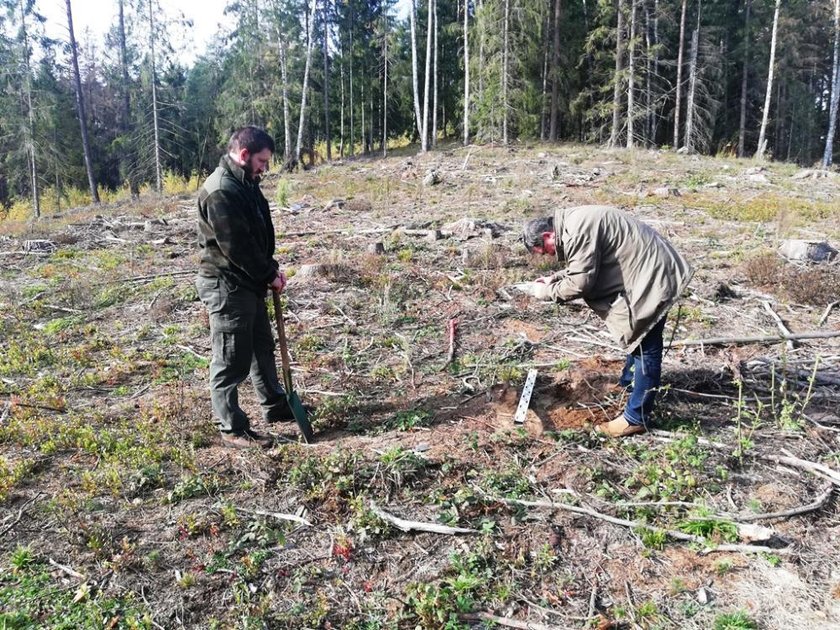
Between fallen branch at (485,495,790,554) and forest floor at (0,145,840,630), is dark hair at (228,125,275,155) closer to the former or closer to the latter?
forest floor at (0,145,840,630)

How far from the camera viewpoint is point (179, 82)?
3791 cm

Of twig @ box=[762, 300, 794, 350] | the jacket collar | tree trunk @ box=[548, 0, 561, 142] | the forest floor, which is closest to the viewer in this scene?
the forest floor

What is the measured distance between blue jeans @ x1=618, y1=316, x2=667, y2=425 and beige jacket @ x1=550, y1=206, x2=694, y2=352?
0.11 meters

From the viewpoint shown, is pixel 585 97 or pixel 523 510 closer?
pixel 523 510

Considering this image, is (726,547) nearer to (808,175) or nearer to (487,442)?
(487,442)

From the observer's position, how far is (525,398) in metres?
4.51

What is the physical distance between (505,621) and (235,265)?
9.45 ft

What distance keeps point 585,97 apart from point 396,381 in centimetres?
2994

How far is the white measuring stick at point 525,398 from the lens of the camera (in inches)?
171

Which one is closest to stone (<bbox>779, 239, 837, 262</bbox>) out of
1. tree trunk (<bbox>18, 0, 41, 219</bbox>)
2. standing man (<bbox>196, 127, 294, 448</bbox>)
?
standing man (<bbox>196, 127, 294, 448</bbox>)

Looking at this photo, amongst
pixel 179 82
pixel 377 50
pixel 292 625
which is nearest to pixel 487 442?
pixel 292 625

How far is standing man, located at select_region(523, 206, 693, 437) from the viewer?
3.84m

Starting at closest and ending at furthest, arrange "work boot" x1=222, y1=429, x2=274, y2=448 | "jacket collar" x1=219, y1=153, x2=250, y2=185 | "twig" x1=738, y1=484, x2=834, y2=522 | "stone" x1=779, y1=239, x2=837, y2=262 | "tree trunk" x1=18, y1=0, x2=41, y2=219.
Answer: "twig" x1=738, y1=484, x2=834, y2=522 → "jacket collar" x1=219, y1=153, x2=250, y2=185 → "work boot" x1=222, y1=429, x2=274, y2=448 → "stone" x1=779, y1=239, x2=837, y2=262 → "tree trunk" x1=18, y1=0, x2=41, y2=219

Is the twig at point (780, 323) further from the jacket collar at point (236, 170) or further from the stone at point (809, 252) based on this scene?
the jacket collar at point (236, 170)
